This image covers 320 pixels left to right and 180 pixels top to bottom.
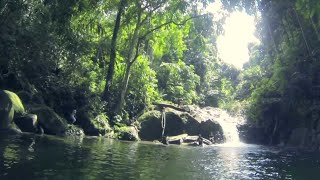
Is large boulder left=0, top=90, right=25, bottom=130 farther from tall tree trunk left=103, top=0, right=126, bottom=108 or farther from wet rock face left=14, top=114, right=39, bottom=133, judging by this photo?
tall tree trunk left=103, top=0, right=126, bottom=108

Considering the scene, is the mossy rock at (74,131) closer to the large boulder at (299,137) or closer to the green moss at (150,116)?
the green moss at (150,116)

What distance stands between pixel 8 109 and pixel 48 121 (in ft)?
10.4

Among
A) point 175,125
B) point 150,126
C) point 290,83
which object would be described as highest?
point 290,83

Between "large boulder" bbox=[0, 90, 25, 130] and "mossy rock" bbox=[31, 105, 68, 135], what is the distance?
1618mm

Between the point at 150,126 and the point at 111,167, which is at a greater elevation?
the point at 150,126

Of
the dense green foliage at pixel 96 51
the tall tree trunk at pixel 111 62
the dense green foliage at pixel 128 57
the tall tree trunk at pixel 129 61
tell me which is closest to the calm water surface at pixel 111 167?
the dense green foliage at pixel 96 51

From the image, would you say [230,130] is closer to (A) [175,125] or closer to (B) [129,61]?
(A) [175,125]

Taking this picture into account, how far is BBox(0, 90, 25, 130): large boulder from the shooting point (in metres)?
20.7

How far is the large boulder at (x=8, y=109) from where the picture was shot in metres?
20.7

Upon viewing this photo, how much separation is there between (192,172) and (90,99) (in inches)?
701

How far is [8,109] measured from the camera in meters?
20.8

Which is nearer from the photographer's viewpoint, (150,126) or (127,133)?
(127,133)

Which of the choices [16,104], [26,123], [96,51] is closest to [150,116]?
[96,51]

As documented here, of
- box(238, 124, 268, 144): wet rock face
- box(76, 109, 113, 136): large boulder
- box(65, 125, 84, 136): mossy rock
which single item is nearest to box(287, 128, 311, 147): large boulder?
box(238, 124, 268, 144): wet rock face
